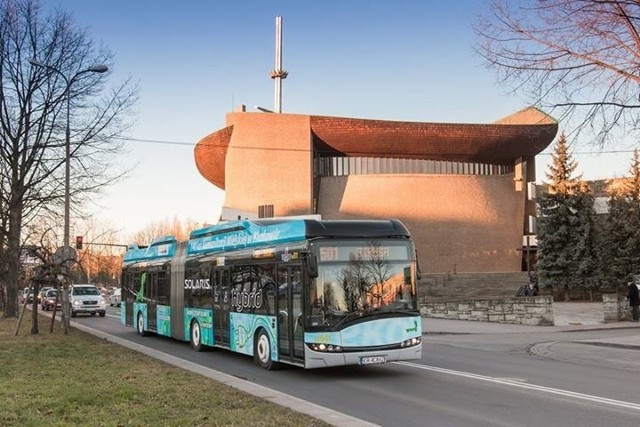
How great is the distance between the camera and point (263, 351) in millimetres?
13641

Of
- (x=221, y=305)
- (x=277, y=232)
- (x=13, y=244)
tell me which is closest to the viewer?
(x=277, y=232)

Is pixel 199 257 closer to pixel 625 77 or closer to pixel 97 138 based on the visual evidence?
pixel 625 77

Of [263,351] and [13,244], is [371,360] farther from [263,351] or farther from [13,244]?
[13,244]

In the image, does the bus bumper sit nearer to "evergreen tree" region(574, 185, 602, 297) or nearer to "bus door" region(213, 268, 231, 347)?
"bus door" region(213, 268, 231, 347)

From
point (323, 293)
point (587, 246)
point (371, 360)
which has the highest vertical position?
point (587, 246)

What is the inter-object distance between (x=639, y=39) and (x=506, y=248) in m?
62.3

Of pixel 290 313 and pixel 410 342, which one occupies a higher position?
pixel 290 313

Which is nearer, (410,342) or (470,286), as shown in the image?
(410,342)

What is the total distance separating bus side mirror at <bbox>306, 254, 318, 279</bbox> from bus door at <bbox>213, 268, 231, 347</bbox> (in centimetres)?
436

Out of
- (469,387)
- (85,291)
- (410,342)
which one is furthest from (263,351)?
(85,291)

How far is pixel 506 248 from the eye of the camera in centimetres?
7231

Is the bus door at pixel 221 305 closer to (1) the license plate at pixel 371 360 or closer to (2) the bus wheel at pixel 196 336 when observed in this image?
(2) the bus wheel at pixel 196 336

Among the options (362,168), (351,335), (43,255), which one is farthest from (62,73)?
(362,168)

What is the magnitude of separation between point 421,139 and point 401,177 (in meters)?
5.12
